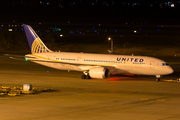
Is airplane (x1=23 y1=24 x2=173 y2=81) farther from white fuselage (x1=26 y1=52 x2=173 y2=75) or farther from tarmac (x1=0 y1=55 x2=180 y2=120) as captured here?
tarmac (x1=0 y1=55 x2=180 y2=120)

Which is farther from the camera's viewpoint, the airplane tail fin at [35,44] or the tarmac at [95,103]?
the airplane tail fin at [35,44]

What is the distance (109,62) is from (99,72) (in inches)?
115

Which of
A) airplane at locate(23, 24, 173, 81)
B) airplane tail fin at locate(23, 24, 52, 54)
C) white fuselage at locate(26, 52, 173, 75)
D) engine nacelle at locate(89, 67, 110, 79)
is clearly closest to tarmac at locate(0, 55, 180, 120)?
engine nacelle at locate(89, 67, 110, 79)

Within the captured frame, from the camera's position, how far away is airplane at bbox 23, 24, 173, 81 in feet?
150

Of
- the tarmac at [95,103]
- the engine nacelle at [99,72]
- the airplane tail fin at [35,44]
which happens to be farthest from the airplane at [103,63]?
the tarmac at [95,103]

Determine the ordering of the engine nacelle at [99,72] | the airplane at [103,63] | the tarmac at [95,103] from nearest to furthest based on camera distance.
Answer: the tarmac at [95,103] < the engine nacelle at [99,72] < the airplane at [103,63]

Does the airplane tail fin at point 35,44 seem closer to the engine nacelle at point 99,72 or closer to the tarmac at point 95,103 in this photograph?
the engine nacelle at point 99,72

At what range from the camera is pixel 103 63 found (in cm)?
4769

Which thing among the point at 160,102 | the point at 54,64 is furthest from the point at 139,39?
the point at 160,102

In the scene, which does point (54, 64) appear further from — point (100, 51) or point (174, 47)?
point (174, 47)

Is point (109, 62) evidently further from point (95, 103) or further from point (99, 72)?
point (95, 103)

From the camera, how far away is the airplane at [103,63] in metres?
45.6

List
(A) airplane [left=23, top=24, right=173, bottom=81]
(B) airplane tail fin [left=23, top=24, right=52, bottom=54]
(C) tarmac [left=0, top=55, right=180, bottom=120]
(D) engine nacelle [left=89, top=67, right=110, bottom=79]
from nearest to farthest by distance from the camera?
(C) tarmac [left=0, top=55, right=180, bottom=120]
(D) engine nacelle [left=89, top=67, right=110, bottom=79]
(A) airplane [left=23, top=24, right=173, bottom=81]
(B) airplane tail fin [left=23, top=24, right=52, bottom=54]

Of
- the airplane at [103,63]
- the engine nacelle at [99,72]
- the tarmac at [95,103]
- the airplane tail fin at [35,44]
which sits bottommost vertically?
the tarmac at [95,103]
